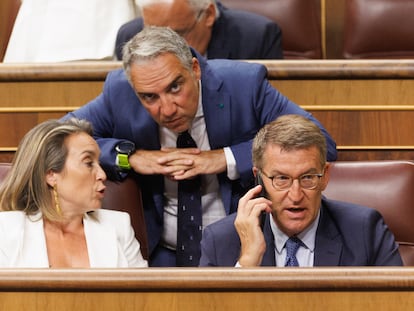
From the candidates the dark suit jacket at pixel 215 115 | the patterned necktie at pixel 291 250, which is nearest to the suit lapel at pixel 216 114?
the dark suit jacket at pixel 215 115

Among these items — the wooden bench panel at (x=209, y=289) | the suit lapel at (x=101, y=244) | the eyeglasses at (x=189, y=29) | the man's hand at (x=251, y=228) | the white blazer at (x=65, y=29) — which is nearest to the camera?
the wooden bench panel at (x=209, y=289)

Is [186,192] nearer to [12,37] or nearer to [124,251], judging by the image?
[124,251]

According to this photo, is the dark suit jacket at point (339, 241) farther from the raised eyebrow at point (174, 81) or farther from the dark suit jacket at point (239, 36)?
the dark suit jacket at point (239, 36)

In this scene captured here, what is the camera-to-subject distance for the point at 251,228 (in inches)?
40.0

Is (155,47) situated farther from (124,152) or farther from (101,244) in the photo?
(101,244)

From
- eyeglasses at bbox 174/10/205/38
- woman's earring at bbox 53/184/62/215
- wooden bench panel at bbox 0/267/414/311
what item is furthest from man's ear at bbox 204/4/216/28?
wooden bench panel at bbox 0/267/414/311

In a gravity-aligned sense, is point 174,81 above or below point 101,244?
above

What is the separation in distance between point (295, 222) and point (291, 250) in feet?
0.11

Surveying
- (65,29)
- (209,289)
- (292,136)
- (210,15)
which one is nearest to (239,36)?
(210,15)

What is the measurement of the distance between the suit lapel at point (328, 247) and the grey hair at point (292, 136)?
68 mm

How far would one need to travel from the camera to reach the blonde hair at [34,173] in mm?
1114

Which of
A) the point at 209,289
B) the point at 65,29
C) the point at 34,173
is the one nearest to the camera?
the point at 209,289

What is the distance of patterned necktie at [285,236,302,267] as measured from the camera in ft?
3.37
